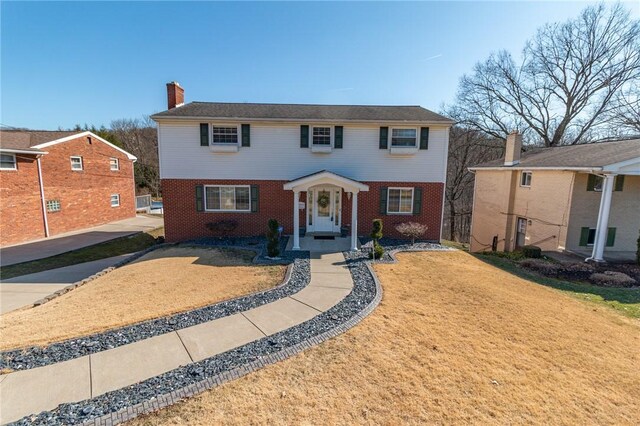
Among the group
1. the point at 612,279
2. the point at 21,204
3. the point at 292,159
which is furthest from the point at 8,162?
the point at 612,279

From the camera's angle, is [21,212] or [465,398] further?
[21,212]

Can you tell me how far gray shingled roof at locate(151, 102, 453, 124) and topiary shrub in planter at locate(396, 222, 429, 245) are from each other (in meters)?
5.00

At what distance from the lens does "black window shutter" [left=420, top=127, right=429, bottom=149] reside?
1362 centimetres

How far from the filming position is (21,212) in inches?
612

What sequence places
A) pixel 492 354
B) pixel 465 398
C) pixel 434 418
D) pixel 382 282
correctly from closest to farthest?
pixel 434 418, pixel 465 398, pixel 492 354, pixel 382 282

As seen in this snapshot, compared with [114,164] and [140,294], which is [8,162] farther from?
[140,294]

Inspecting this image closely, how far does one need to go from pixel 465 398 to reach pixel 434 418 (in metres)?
0.69

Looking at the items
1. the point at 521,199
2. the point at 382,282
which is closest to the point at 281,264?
the point at 382,282

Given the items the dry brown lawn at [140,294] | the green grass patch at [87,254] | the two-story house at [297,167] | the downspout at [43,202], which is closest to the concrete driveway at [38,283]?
the green grass patch at [87,254]

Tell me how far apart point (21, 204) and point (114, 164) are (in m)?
7.71

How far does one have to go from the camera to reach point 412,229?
42.1 ft

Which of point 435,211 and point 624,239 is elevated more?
point 435,211

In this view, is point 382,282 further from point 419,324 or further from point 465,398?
point 465,398

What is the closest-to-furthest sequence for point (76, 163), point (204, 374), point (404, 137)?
point (204, 374) < point (404, 137) < point (76, 163)
